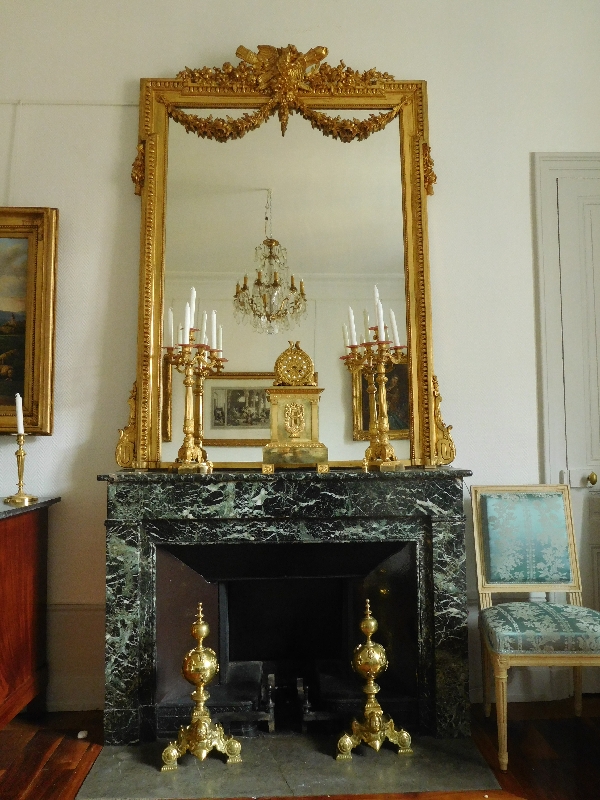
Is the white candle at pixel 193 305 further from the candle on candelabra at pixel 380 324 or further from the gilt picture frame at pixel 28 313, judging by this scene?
the candle on candelabra at pixel 380 324

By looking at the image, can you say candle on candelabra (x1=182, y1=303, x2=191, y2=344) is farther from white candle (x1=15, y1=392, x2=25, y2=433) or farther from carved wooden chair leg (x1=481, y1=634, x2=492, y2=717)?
carved wooden chair leg (x1=481, y1=634, x2=492, y2=717)

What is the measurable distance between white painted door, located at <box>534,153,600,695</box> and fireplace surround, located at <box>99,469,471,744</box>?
73 centimetres

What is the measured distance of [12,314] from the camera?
9.07 ft

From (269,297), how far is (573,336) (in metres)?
1.48

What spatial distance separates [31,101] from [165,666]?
2660 millimetres

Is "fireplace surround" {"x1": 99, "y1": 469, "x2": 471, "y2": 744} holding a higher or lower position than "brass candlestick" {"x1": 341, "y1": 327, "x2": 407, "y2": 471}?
lower

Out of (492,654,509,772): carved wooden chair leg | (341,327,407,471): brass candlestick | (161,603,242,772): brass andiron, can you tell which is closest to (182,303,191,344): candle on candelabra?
(341,327,407,471): brass candlestick

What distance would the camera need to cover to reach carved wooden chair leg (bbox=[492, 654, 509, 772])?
2154 millimetres

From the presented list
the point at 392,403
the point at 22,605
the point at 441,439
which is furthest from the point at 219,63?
the point at 22,605

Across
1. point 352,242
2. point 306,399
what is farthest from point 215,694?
point 352,242

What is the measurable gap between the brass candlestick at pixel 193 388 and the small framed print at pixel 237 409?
32mm

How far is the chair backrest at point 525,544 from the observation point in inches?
100

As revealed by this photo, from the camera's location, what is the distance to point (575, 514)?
283 cm

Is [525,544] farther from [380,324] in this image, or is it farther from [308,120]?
[308,120]
